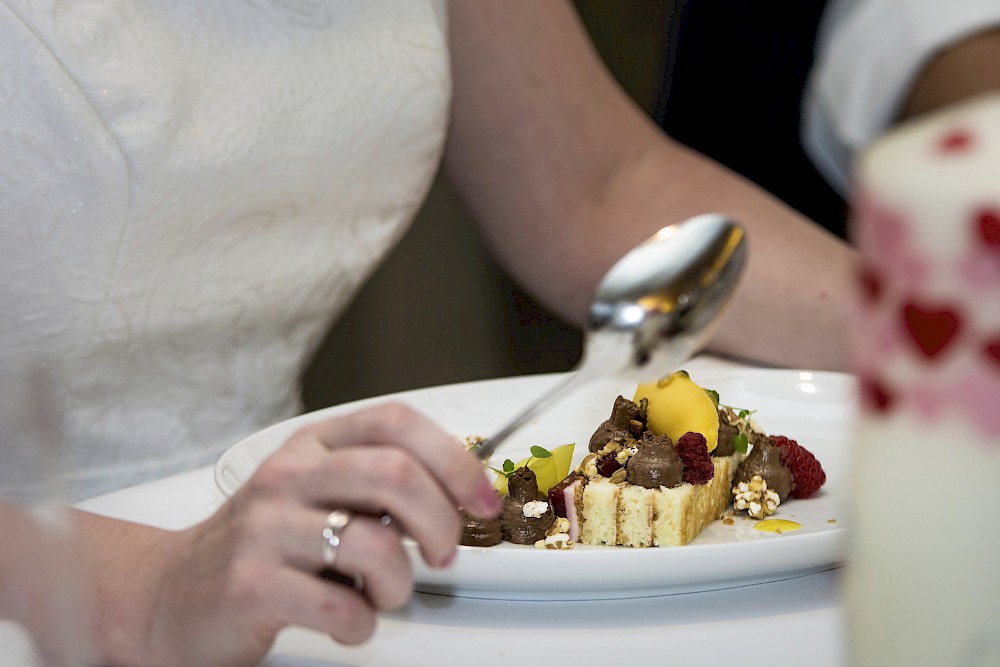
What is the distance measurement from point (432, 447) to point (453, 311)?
202cm

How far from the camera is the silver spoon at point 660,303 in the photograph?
0.52 m

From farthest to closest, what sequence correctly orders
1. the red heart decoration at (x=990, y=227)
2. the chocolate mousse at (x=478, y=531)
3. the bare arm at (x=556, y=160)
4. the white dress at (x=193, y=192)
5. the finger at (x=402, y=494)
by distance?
the bare arm at (x=556, y=160)
the white dress at (x=193, y=192)
the chocolate mousse at (x=478, y=531)
the finger at (x=402, y=494)
the red heart decoration at (x=990, y=227)

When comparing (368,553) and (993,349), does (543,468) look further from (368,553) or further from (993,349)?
(993,349)

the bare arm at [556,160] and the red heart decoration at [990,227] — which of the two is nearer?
the red heart decoration at [990,227]

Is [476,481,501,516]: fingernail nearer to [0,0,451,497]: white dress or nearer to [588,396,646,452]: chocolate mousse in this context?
[588,396,646,452]: chocolate mousse

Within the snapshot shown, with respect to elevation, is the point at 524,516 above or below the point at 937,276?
below

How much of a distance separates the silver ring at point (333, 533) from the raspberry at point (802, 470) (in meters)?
0.41

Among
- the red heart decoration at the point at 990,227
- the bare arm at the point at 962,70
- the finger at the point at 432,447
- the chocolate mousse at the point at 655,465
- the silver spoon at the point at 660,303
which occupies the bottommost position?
the chocolate mousse at the point at 655,465

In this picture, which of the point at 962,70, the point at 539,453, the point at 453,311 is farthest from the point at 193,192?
the point at 453,311

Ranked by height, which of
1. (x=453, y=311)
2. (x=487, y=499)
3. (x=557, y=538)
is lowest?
(x=453, y=311)

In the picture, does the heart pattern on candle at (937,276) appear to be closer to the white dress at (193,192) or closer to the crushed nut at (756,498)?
the crushed nut at (756,498)

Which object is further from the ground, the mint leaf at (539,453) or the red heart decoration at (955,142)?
the red heart decoration at (955,142)

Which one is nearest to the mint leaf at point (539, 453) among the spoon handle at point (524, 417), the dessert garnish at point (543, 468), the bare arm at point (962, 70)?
the dessert garnish at point (543, 468)

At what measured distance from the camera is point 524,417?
19.1 inches
